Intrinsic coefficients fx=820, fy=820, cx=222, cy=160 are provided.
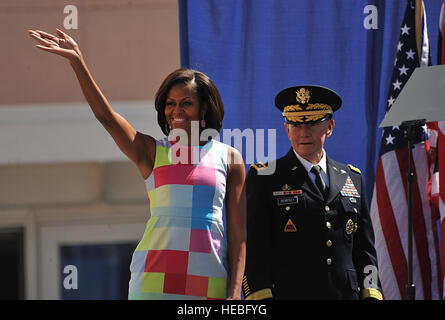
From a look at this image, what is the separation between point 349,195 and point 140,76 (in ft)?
9.37

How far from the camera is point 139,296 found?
2.46 meters

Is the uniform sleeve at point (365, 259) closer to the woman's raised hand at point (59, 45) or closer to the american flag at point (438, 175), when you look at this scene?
the american flag at point (438, 175)

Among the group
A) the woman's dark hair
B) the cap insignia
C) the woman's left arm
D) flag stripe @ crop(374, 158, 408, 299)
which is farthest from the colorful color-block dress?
flag stripe @ crop(374, 158, 408, 299)

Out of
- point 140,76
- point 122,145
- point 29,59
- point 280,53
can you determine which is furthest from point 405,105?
point 29,59

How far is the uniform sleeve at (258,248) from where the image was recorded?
9.07 feet

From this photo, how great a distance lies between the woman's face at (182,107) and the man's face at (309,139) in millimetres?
483

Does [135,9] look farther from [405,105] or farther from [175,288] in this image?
[175,288]

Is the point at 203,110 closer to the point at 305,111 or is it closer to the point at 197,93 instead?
the point at 197,93

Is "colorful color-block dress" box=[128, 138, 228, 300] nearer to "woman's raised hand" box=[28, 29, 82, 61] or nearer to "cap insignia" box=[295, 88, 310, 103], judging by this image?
"woman's raised hand" box=[28, 29, 82, 61]

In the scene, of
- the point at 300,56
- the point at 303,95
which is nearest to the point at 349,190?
the point at 303,95

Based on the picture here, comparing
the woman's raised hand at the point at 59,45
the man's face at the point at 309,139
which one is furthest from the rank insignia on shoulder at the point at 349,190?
the woman's raised hand at the point at 59,45

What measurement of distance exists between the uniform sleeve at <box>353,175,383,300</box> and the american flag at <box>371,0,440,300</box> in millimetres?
815

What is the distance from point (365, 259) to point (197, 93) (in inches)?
33.9

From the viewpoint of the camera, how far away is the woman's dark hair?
8.57 ft
